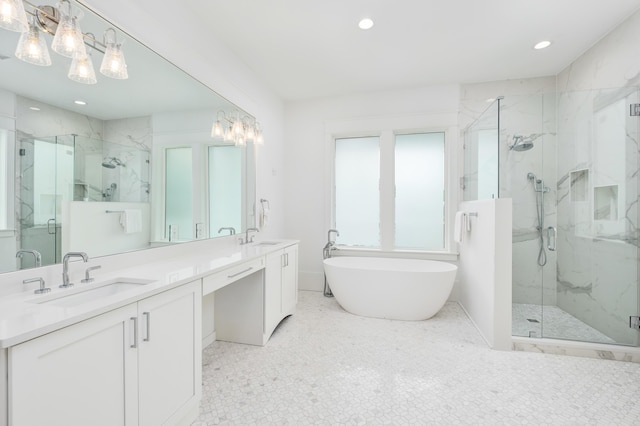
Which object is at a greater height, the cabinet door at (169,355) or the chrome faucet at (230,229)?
the chrome faucet at (230,229)

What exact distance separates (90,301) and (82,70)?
1.13m

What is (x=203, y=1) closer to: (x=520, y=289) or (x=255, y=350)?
(x=255, y=350)

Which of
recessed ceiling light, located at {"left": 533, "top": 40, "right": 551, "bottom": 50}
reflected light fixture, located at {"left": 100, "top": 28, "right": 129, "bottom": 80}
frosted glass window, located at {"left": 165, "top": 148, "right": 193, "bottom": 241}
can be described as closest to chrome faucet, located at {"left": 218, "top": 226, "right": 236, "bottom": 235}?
frosted glass window, located at {"left": 165, "top": 148, "right": 193, "bottom": 241}

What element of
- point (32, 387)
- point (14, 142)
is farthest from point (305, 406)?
point (14, 142)

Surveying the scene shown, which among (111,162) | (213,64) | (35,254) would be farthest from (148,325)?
(213,64)

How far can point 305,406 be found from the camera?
1.72 metres

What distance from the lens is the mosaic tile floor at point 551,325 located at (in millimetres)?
2473

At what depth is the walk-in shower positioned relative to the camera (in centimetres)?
243

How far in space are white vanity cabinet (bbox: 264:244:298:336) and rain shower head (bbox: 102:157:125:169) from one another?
51.9 inches

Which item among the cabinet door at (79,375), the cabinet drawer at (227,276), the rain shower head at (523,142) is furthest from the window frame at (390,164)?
the cabinet door at (79,375)

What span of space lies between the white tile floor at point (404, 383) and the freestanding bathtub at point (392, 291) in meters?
0.35

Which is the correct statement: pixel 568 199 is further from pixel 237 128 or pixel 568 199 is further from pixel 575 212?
pixel 237 128

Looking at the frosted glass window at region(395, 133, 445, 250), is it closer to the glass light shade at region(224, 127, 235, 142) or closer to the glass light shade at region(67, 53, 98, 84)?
the glass light shade at region(224, 127, 235, 142)

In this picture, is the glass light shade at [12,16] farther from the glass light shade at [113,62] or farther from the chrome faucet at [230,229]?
the chrome faucet at [230,229]
